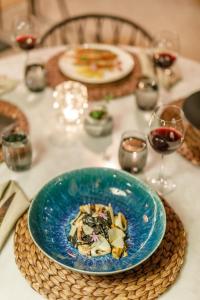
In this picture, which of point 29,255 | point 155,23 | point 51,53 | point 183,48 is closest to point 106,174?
point 29,255

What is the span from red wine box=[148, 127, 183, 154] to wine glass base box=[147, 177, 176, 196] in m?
0.11

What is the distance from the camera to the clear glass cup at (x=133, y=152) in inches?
51.2

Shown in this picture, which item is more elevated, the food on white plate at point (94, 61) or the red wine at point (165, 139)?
the red wine at point (165, 139)

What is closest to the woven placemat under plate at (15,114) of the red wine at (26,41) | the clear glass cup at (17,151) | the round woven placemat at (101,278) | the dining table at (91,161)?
the dining table at (91,161)

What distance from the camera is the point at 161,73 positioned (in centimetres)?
179

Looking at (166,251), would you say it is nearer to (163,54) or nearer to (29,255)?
(29,255)

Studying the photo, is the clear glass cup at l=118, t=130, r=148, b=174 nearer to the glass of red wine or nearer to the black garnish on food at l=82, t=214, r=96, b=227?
the black garnish on food at l=82, t=214, r=96, b=227

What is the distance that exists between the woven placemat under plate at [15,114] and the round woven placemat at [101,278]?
514 millimetres

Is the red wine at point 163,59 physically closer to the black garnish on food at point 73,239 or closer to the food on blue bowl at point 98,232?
the food on blue bowl at point 98,232

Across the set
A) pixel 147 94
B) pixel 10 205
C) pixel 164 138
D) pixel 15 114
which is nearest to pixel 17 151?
pixel 10 205

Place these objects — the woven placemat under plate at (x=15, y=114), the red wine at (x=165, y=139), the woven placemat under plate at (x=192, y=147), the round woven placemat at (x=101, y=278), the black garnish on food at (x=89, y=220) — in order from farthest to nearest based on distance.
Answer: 1. the woven placemat under plate at (x=15, y=114)
2. the woven placemat under plate at (x=192, y=147)
3. the red wine at (x=165, y=139)
4. the black garnish on food at (x=89, y=220)
5. the round woven placemat at (x=101, y=278)

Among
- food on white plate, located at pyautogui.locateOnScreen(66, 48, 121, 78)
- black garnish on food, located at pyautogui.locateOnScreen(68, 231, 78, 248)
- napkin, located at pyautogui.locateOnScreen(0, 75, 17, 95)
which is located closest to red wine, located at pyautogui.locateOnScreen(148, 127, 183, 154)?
black garnish on food, located at pyautogui.locateOnScreen(68, 231, 78, 248)

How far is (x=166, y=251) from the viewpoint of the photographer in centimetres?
107

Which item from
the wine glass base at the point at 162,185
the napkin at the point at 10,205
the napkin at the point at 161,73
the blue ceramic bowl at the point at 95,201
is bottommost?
the napkin at the point at 161,73
